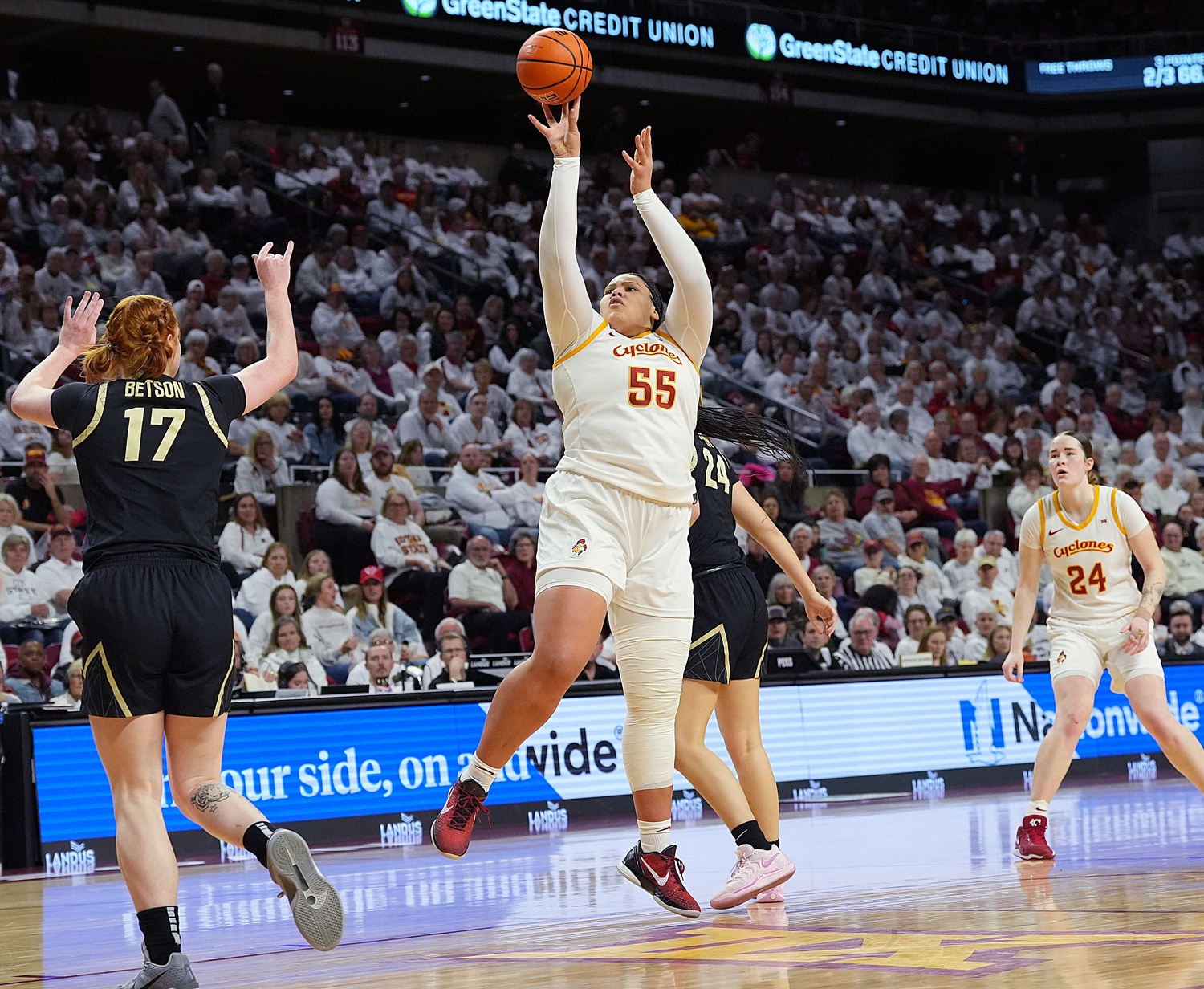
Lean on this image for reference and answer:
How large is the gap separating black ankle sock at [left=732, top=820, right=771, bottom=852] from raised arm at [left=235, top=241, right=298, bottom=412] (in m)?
2.64

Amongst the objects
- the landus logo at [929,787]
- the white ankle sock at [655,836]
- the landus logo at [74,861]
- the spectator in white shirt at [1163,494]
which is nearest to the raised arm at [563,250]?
the white ankle sock at [655,836]

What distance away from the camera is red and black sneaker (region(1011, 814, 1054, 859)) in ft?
26.0

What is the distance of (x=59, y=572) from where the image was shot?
12.6 meters

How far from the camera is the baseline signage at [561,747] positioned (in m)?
10.5

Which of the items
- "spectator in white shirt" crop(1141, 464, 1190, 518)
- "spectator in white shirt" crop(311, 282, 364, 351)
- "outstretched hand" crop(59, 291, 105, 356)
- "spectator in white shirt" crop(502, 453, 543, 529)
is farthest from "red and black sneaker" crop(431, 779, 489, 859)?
"spectator in white shirt" crop(1141, 464, 1190, 518)

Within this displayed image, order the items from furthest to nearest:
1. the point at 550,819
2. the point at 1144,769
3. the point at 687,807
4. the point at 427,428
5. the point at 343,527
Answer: the point at 427,428 < the point at 1144,769 < the point at 343,527 < the point at 687,807 < the point at 550,819

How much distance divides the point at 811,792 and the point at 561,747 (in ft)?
7.52

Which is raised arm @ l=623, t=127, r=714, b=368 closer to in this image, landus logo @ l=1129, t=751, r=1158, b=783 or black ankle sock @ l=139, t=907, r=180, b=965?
black ankle sock @ l=139, t=907, r=180, b=965

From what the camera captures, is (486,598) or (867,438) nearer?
(486,598)

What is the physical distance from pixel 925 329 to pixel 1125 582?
1527 centimetres

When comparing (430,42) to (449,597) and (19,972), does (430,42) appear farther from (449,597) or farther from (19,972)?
(19,972)

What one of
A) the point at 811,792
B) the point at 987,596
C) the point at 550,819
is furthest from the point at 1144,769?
the point at 550,819

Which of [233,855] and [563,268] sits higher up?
[563,268]

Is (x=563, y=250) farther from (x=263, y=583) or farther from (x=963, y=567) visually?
(x=963, y=567)
